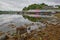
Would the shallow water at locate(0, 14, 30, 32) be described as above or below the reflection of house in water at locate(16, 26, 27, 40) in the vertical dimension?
above

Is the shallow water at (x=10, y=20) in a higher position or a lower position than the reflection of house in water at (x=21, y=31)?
higher

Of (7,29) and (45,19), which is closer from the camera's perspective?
(7,29)

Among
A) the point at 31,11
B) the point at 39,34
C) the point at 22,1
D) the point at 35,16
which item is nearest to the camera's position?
the point at 39,34

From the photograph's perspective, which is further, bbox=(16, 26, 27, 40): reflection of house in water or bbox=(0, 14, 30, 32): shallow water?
bbox=(0, 14, 30, 32): shallow water

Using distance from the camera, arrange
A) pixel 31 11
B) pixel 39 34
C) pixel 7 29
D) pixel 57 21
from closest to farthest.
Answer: pixel 39 34, pixel 7 29, pixel 57 21, pixel 31 11

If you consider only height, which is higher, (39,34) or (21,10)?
(21,10)

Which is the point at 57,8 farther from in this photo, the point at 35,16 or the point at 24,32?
the point at 24,32

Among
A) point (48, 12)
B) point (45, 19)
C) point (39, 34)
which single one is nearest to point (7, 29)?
point (39, 34)

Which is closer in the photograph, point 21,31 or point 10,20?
point 21,31

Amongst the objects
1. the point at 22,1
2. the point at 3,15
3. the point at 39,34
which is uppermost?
the point at 22,1

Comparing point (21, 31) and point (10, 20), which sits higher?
point (10, 20)

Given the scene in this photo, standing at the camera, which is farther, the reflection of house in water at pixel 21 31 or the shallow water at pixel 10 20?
the shallow water at pixel 10 20
